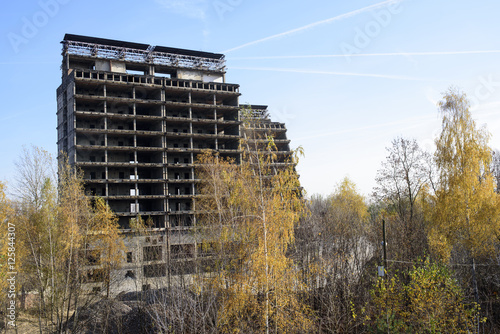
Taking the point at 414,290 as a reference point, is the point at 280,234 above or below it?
above

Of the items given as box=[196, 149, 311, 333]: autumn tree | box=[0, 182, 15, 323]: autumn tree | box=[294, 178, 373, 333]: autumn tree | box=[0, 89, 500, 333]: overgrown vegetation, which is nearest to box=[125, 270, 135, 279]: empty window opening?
box=[0, 89, 500, 333]: overgrown vegetation

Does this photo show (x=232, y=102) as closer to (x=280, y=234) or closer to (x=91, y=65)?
(x=91, y=65)

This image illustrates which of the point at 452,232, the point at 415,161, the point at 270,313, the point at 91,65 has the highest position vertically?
the point at 91,65

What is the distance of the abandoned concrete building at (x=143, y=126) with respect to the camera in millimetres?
58500

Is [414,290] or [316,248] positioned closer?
[414,290]

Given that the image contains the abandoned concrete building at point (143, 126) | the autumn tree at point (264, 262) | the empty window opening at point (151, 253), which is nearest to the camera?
the autumn tree at point (264, 262)

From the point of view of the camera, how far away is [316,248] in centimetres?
3662

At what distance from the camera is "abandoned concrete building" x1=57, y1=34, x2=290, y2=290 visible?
58500 millimetres

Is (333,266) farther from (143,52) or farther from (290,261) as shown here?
(143,52)

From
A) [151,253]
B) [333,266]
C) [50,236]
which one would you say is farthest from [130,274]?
[333,266]

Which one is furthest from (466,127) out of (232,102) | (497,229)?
(232,102)

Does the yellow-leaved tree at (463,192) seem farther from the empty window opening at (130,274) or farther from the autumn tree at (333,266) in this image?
the empty window opening at (130,274)

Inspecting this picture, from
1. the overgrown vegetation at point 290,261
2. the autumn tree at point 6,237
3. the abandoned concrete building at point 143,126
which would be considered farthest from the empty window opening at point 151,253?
the autumn tree at point 6,237

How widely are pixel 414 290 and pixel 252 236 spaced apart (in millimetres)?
9113
